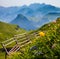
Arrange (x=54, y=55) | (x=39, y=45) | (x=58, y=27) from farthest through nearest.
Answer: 1. (x=58, y=27)
2. (x=39, y=45)
3. (x=54, y=55)

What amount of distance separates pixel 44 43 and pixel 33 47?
59 centimetres

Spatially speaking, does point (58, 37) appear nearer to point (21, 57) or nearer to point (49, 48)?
point (49, 48)

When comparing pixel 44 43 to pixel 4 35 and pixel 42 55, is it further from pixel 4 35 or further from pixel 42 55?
pixel 4 35

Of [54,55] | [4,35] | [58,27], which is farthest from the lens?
[4,35]

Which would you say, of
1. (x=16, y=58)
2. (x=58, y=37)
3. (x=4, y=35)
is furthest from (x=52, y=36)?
(x=4, y=35)

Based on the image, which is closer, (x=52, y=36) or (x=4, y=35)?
(x=52, y=36)

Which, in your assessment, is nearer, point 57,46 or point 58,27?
point 57,46

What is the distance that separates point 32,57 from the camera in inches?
433

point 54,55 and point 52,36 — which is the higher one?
point 52,36

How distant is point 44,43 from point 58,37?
2.19ft

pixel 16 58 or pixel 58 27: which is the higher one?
pixel 58 27

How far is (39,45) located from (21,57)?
997mm

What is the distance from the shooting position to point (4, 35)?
19775cm

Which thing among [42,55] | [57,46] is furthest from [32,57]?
[57,46]
